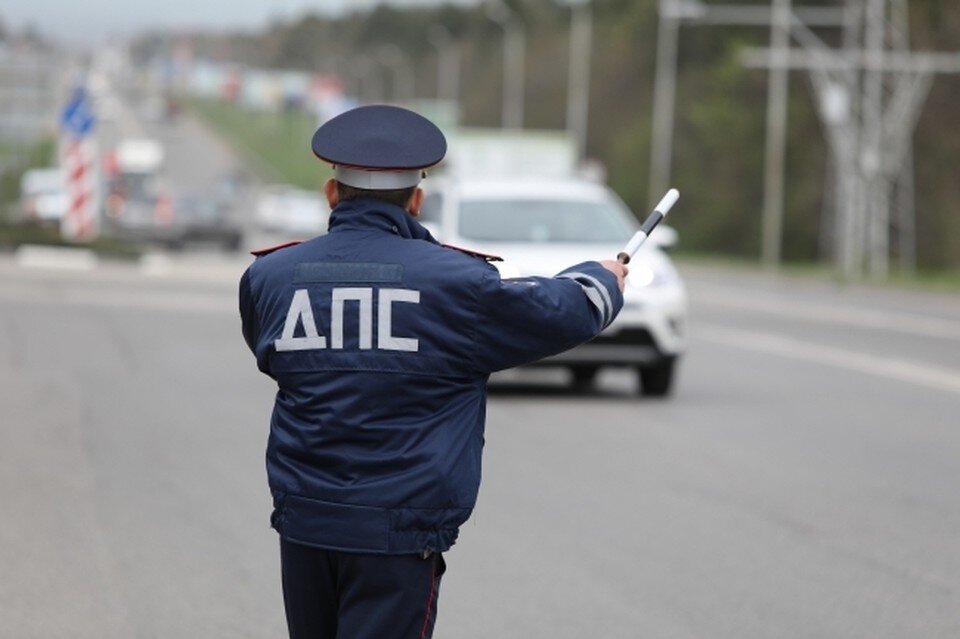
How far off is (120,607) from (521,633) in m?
1.53

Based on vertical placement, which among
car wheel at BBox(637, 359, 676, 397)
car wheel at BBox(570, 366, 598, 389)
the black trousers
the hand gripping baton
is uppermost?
the hand gripping baton

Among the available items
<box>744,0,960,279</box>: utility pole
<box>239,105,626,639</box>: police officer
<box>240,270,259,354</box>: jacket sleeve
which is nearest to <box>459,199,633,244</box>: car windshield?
<box>240,270,259,354</box>: jacket sleeve

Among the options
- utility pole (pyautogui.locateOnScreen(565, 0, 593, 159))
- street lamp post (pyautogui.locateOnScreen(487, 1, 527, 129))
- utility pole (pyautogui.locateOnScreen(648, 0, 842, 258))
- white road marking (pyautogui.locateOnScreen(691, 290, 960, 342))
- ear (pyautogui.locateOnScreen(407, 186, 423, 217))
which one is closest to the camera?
ear (pyautogui.locateOnScreen(407, 186, 423, 217))

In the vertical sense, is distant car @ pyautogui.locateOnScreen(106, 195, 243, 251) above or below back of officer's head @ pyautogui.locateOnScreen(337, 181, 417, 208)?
below

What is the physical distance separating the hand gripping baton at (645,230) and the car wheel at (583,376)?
1343 centimetres

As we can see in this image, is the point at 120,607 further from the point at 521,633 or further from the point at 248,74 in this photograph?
the point at 248,74

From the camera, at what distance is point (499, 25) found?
17412 cm

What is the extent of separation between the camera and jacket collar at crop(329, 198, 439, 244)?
4570mm

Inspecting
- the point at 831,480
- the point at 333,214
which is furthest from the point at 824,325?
the point at 333,214

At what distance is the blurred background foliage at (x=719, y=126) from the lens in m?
81.1

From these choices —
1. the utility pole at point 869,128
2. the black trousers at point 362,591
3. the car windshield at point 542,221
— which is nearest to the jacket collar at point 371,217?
the black trousers at point 362,591

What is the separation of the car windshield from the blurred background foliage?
6009 cm

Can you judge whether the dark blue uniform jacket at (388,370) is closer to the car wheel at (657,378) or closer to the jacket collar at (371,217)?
the jacket collar at (371,217)

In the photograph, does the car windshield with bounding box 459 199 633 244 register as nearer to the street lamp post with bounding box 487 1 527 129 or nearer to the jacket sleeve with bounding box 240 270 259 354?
the jacket sleeve with bounding box 240 270 259 354
